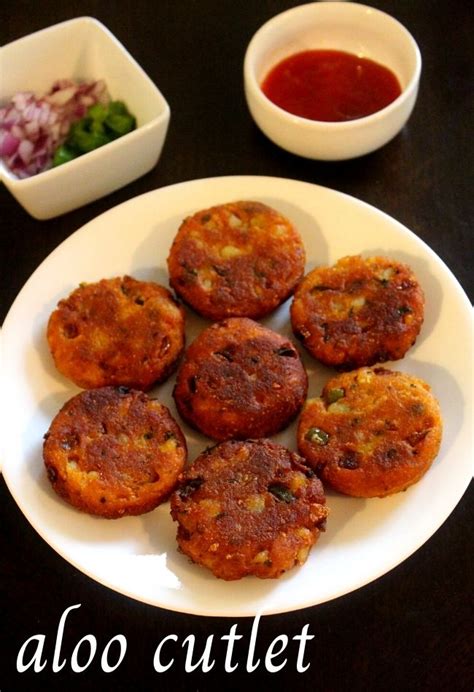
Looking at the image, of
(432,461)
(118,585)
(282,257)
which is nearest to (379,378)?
(432,461)

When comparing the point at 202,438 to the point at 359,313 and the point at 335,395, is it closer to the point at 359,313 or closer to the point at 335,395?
the point at 335,395

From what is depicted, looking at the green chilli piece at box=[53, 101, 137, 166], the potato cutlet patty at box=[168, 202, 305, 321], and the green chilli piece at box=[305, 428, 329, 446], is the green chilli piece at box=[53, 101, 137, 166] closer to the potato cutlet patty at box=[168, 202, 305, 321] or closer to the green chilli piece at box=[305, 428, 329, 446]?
the potato cutlet patty at box=[168, 202, 305, 321]

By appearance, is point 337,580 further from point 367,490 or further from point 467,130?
point 467,130

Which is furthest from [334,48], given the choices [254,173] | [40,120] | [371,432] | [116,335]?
[371,432]

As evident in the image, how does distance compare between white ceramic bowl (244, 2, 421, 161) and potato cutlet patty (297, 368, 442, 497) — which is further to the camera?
white ceramic bowl (244, 2, 421, 161)

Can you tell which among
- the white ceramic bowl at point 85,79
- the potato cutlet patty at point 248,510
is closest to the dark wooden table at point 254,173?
the white ceramic bowl at point 85,79

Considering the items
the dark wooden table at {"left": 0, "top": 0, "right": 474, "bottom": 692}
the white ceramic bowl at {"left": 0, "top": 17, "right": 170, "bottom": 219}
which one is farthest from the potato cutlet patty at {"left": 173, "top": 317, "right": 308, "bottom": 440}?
the white ceramic bowl at {"left": 0, "top": 17, "right": 170, "bottom": 219}
